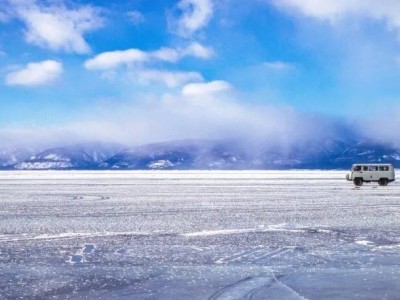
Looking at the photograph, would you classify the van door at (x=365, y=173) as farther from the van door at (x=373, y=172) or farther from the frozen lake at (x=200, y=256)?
the frozen lake at (x=200, y=256)

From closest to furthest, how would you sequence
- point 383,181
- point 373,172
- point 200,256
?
point 200,256 → point 373,172 → point 383,181

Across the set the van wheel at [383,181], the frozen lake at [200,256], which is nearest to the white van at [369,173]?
the van wheel at [383,181]

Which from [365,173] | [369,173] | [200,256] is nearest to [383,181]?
[369,173]

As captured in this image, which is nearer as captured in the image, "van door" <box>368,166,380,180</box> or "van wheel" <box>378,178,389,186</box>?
"van door" <box>368,166,380,180</box>

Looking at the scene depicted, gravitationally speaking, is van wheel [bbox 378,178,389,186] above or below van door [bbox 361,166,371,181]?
below

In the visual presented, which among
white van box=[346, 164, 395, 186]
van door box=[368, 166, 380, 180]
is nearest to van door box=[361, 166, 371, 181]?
white van box=[346, 164, 395, 186]

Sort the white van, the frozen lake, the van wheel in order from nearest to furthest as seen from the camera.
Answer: the frozen lake → the white van → the van wheel

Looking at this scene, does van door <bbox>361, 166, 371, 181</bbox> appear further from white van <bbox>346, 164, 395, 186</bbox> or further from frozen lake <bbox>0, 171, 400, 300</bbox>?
frozen lake <bbox>0, 171, 400, 300</bbox>

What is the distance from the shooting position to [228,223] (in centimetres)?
1820

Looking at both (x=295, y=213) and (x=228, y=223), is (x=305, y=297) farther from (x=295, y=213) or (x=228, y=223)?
(x=295, y=213)

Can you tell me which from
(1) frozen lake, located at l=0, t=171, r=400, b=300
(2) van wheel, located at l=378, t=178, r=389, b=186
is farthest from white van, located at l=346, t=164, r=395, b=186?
(1) frozen lake, located at l=0, t=171, r=400, b=300

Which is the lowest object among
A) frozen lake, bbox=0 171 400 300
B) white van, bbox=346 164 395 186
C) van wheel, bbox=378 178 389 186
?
frozen lake, bbox=0 171 400 300

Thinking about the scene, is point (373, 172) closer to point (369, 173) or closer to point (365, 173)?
point (369, 173)

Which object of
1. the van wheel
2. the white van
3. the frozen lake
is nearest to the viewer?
the frozen lake
